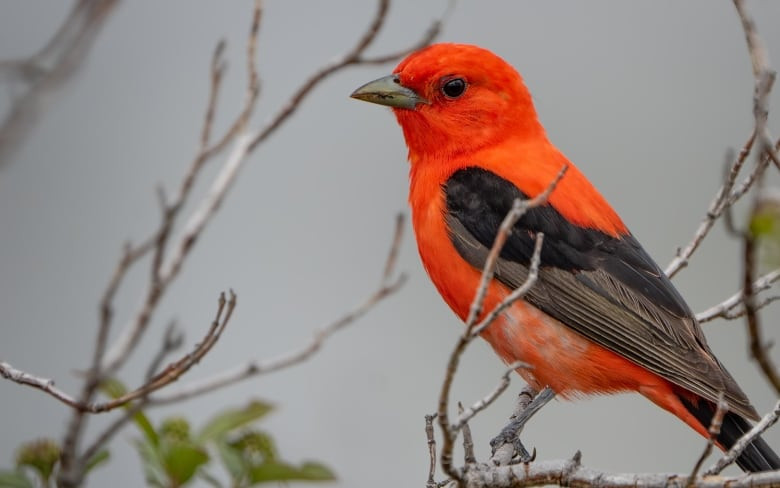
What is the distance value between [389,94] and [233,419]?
2312mm

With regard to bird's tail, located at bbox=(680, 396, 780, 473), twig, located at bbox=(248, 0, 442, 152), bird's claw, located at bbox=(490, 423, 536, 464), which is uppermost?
twig, located at bbox=(248, 0, 442, 152)

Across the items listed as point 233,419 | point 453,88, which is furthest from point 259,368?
point 453,88

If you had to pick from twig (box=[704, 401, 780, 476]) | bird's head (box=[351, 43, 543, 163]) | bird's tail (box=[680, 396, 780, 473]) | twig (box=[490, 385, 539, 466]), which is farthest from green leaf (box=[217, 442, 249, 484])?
bird's head (box=[351, 43, 543, 163])

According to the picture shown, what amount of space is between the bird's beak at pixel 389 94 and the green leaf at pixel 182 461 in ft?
8.24

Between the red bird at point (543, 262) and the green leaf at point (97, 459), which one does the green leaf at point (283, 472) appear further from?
the red bird at point (543, 262)

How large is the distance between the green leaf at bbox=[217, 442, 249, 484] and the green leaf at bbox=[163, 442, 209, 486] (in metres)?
0.13

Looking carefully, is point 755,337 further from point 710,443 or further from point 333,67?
point 333,67

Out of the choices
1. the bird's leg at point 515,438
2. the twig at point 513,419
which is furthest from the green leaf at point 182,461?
the bird's leg at point 515,438

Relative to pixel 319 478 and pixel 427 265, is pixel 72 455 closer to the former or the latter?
pixel 319 478

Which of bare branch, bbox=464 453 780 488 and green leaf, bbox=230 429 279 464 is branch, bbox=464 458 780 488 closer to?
bare branch, bbox=464 453 780 488

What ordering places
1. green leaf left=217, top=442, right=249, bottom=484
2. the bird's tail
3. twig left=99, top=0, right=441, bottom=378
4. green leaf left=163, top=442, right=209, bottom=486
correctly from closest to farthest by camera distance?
twig left=99, top=0, right=441, bottom=378 → green leaf left=163, top=442, right=209, bottom=486 → green leaf left=217, top=442, right=249, bottom=484 → the bird's tail

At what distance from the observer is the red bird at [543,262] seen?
3.96 meters

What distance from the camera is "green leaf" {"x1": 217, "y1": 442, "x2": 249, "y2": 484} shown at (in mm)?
2529

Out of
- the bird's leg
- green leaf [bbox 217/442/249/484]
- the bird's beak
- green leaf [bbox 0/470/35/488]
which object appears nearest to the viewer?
green leaf [bbox 0/470/35/488]
